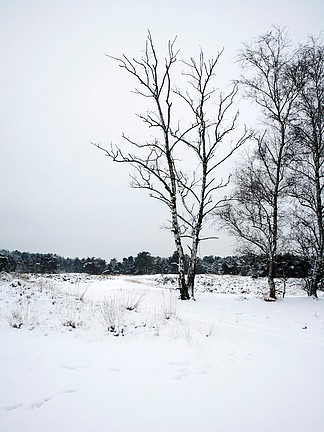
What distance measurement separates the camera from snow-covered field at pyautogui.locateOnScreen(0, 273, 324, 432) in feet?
7.77

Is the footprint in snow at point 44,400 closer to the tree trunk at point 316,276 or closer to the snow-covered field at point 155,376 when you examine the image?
the snow-covered field at point 155,376

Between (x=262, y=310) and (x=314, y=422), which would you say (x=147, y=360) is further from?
(x=262, y=310)

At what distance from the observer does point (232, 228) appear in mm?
11875

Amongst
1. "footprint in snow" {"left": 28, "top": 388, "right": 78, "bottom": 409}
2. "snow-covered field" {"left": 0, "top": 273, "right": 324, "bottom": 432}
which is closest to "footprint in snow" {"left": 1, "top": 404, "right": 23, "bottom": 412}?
"snow-covered field" {"left": 0, "top": 273, "right": 324, "bottom": 432}

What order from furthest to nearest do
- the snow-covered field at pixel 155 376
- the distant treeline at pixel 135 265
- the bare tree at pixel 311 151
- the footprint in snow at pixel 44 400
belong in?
the distant treeline at pixel 135 265, the bare tree at pixel 311 151, the footprint in snow at pixel 44 400, the snow-covered field at pixel 155 376

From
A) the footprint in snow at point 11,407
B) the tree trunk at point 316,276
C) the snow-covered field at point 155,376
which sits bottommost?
the footprint in snow at point 11,407

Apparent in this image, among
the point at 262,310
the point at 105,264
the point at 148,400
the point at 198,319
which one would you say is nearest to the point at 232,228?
the point at 262,310

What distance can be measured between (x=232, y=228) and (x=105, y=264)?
68.3 metres

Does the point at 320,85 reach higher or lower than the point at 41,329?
higher

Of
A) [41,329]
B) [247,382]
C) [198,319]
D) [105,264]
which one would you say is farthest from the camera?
[105,264]

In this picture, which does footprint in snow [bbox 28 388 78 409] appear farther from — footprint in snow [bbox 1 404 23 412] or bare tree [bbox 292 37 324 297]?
bare tree [bbox 292 37 324 297]

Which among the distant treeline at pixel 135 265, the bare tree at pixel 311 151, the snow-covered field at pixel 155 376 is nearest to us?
the snow-covered field at pixel 155 376

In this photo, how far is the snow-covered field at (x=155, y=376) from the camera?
2.37m

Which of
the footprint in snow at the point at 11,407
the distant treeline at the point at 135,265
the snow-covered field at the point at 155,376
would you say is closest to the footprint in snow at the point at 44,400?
the snow-covered field at the point at 155,376
